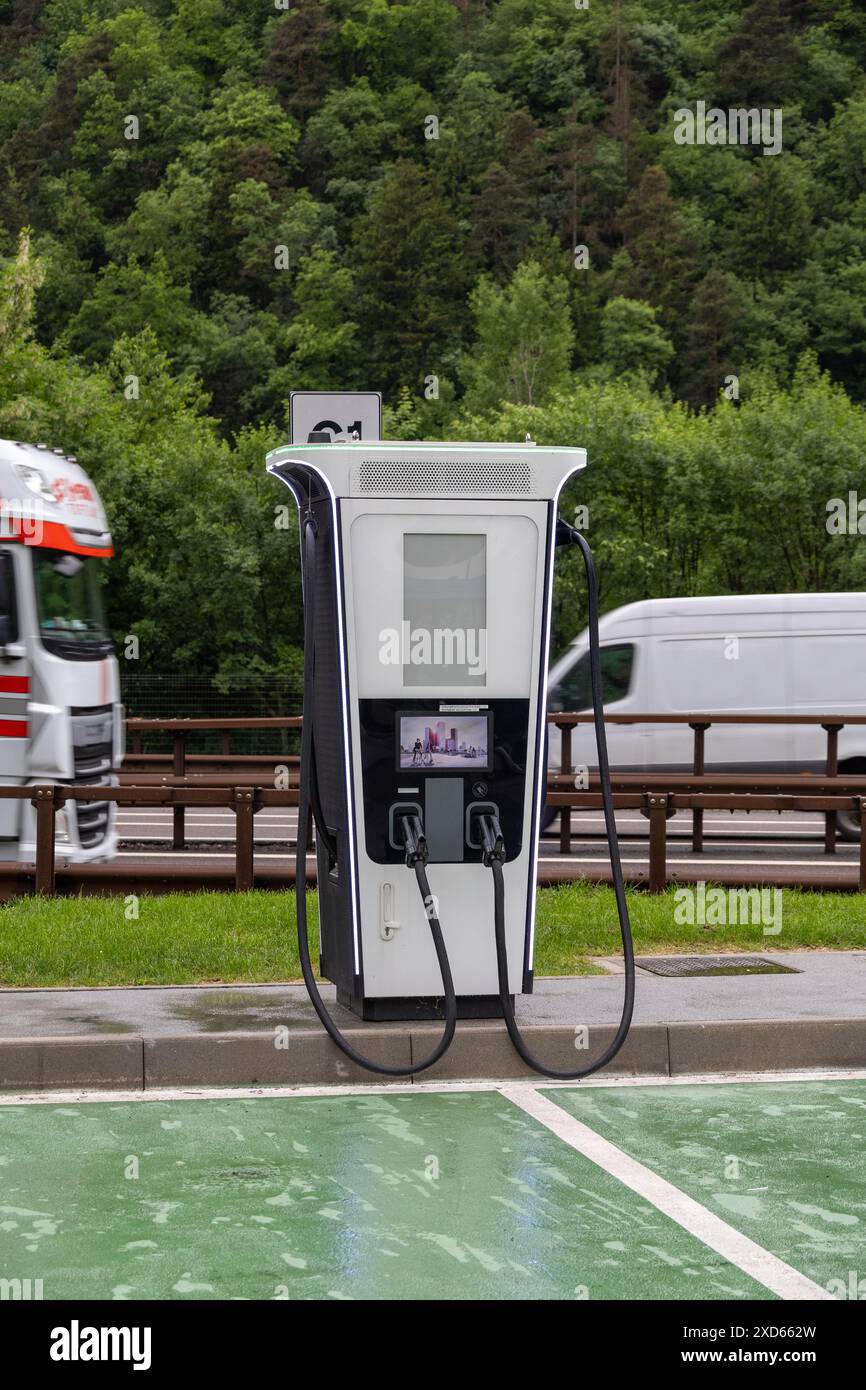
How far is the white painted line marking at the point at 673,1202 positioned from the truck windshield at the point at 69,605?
902 centimetres

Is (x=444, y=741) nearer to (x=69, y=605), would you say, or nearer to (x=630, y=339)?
(x=69, y=605)

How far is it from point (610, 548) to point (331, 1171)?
29510 millimetres

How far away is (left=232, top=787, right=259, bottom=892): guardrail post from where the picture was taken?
1168cm

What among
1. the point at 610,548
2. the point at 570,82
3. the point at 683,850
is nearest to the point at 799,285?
the point at 570,82

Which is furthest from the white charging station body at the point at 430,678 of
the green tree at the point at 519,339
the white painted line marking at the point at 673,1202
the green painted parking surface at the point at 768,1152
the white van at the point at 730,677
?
the green tree at the point at 519,339

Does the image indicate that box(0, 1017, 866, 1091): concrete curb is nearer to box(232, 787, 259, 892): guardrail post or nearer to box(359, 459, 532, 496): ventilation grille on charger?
box(359, 459, 532, 496): ventilation grille on charger

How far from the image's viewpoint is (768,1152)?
6.55 m

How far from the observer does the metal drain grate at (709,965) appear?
9.70m

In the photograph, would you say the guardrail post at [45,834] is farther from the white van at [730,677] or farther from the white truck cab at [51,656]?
the white van at [730,677]

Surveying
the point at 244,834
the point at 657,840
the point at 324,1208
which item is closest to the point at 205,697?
the point at 244,834

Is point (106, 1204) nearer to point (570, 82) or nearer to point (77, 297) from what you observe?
point (77, 297)

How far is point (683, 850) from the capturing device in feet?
57.2

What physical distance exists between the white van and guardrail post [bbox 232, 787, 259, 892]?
26.3 ft

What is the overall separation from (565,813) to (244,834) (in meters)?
4.74
